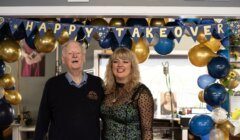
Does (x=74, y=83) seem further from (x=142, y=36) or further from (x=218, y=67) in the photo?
(x=218, y=67)

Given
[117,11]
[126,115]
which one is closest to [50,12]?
[117,11]

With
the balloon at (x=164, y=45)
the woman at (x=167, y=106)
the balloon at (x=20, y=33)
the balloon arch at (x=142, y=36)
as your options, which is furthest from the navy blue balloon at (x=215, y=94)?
the woman at (x=167, y=106)

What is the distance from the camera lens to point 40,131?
223 centimetres

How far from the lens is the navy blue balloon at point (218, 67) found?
9.15 ft

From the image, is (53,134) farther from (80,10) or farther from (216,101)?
(216,101)

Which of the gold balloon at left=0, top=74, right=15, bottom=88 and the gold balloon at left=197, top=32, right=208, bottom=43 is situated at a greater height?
the gold balloon at left=197, top=32, right=208, bottom=43

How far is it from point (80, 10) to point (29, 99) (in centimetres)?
336

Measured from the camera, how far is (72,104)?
84.5 inches

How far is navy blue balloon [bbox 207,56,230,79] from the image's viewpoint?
2789 mm

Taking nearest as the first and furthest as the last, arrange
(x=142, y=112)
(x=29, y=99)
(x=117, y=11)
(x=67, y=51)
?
(x=142, y=112)
(x=67, y=51)
(x=117, y=11)
(x=29, y=99)

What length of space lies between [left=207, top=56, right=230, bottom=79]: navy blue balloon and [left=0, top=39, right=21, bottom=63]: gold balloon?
1733mm

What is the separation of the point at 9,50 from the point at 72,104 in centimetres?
110

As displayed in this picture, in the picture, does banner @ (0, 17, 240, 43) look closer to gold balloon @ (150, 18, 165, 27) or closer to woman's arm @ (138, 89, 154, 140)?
gold balloon @ (150, 18, 165, 27)

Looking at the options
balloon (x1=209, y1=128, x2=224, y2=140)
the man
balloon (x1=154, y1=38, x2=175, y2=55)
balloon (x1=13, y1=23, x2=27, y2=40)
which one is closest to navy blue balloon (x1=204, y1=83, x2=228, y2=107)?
balloon (x1=209, y1=128, x2=224, y2=140)
